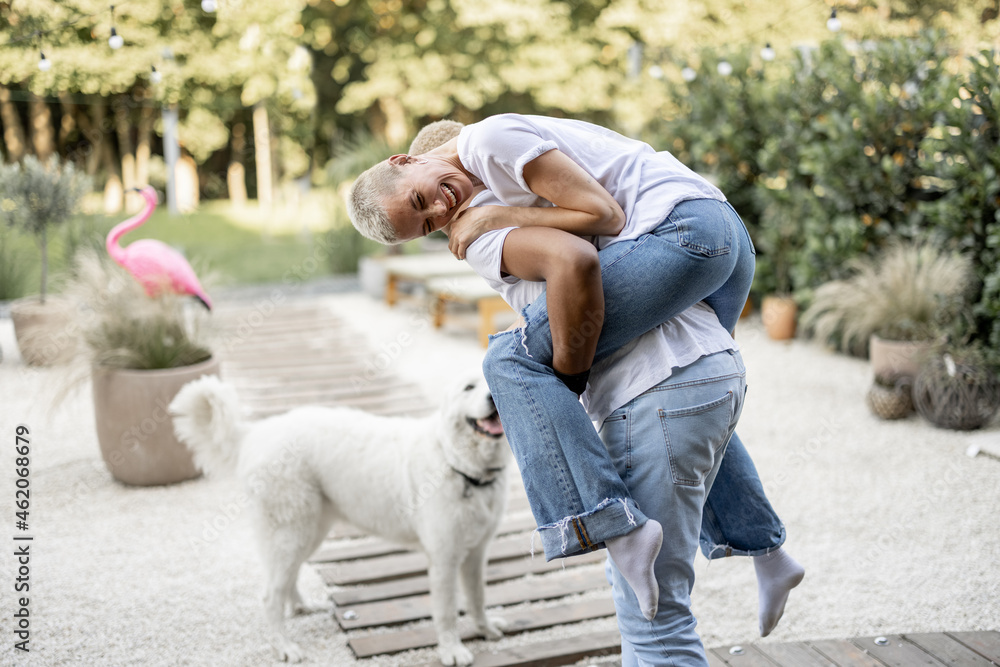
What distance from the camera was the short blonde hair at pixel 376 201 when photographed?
5.28ft

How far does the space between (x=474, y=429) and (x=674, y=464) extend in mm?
1082

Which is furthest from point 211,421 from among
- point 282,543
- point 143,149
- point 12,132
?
point 143,149

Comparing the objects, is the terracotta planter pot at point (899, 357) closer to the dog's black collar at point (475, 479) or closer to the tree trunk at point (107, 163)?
the dog's black collar at point (475, 479)

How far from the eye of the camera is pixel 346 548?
12.0 ft

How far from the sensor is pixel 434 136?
193 cm

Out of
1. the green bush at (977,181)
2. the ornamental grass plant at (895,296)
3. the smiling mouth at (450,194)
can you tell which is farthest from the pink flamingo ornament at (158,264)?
the green bush at (977,181)

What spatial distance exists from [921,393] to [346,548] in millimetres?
3713

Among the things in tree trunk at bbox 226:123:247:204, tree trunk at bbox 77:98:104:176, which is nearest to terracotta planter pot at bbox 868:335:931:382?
tree trunk at bbox 77:98:104:176

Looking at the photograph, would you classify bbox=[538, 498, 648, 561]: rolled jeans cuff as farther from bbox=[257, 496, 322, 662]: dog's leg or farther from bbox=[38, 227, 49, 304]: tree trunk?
bbox=[38, 227, 49, 304]: tree trunk

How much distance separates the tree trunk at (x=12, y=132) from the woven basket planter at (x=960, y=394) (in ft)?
34.4

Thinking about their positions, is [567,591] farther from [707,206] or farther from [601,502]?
[707,206]

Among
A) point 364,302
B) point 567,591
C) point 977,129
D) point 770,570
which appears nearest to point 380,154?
point 364,302

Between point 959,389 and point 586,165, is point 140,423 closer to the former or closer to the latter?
point 586,165

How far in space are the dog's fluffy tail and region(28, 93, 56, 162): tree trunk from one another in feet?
31.9
